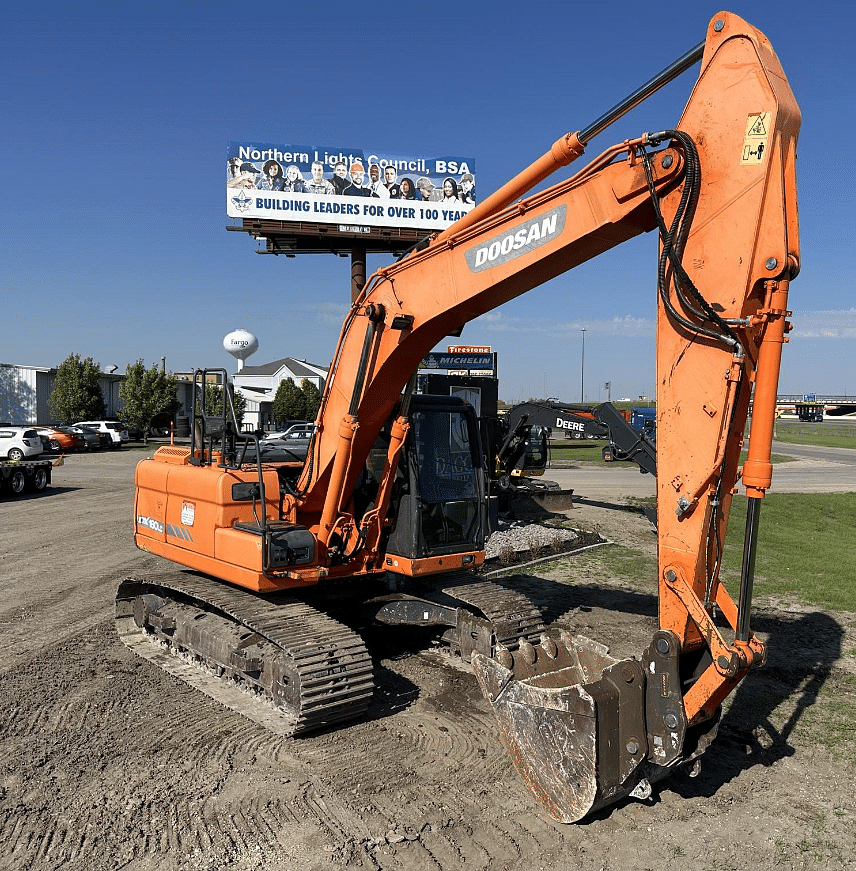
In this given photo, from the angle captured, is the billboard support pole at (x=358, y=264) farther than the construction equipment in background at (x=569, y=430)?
Yes

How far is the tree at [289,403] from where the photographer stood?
60.6 m

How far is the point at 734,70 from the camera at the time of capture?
13.8 ft

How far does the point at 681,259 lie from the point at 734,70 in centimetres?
104

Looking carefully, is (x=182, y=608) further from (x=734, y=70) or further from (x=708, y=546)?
(x=734, y=70)

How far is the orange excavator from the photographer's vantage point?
416cm

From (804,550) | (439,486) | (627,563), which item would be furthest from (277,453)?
(804,550)

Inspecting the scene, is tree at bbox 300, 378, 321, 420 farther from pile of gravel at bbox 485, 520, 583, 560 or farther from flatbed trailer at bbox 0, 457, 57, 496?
pile of gravel at bbox 485, 520, 583, 560

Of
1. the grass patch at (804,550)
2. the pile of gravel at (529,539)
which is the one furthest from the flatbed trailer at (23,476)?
the grass patch at (804,550)

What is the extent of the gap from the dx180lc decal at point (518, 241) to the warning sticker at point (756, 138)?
115 centimetres

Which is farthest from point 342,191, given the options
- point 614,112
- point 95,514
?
point 614,112

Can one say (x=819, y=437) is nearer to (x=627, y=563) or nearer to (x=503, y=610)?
(x=627, y=563)

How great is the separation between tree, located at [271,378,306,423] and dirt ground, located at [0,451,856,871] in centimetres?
5250

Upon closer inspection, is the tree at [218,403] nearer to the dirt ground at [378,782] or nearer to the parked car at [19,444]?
the dirt ground at [378,782]

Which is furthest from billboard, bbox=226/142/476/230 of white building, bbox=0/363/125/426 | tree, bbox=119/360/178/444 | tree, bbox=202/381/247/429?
white building, bbox=0/363/125/426
